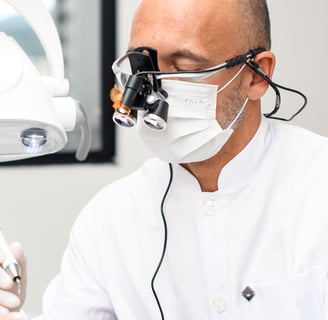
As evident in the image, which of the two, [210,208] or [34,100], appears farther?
[210,208]

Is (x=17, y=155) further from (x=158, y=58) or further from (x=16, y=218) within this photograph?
(x=16, y=218)

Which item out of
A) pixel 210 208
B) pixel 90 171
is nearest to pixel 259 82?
pixel 210 208

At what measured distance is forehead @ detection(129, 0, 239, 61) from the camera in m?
1.39

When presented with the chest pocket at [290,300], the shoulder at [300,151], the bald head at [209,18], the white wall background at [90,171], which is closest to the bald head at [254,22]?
the bald head at [209,18]

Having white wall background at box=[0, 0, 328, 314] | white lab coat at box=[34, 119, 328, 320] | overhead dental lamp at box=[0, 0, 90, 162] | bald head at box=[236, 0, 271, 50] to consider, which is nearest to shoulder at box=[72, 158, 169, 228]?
white lab coat at box=[34, 119, 328, 320]

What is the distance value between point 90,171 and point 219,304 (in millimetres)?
1519

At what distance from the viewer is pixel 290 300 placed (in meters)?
1.38

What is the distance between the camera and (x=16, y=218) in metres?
2.76

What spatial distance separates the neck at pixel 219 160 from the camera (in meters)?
1.52

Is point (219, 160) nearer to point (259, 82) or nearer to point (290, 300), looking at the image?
point (259, 82)

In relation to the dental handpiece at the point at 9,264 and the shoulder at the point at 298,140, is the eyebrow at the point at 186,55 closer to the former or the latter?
the shoulder at the point at 298,140

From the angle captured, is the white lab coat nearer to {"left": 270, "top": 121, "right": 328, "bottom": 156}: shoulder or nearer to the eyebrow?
{"left": 270, "top": 121, "right": 328, "bottom": 156}: shoulder

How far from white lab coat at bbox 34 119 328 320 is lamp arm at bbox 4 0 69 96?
685mm

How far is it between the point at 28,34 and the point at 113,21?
0.41 meters
